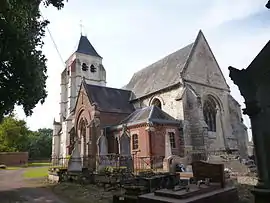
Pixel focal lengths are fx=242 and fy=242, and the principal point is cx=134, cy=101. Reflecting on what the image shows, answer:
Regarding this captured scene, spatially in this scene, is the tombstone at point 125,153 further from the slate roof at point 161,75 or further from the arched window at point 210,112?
the arched window at point 210,112

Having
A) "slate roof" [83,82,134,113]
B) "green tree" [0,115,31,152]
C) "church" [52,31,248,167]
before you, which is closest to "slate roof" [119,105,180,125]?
"church" [52,31,248,167]

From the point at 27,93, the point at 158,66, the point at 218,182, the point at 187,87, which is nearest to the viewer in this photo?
the point at 218,182

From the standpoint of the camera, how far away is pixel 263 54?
6.21 m

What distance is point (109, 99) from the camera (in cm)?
2931

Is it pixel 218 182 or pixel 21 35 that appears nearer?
pixel 218 182

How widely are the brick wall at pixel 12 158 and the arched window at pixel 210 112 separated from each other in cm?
3438

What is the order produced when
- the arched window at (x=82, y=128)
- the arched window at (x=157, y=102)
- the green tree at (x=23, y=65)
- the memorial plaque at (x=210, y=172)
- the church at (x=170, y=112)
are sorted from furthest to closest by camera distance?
the arched window at (x=82, y=128) → the arched window at (x=157, y=102) → the church at (x=170, y=112) → the green tree at (x=23, y=65) → the memorial plaque at (x=210, y=172)

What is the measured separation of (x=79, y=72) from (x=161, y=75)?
2498 cm

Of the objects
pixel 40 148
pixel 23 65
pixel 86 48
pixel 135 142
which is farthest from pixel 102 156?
pixel 40 148

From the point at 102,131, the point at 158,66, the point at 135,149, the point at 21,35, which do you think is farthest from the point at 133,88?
the point at 21,35

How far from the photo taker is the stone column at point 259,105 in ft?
19.2

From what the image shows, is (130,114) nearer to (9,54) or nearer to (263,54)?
(9,54)

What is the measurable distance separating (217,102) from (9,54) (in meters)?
22.8

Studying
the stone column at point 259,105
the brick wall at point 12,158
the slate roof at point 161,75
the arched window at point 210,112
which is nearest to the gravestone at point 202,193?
the stone column at point 259,105
